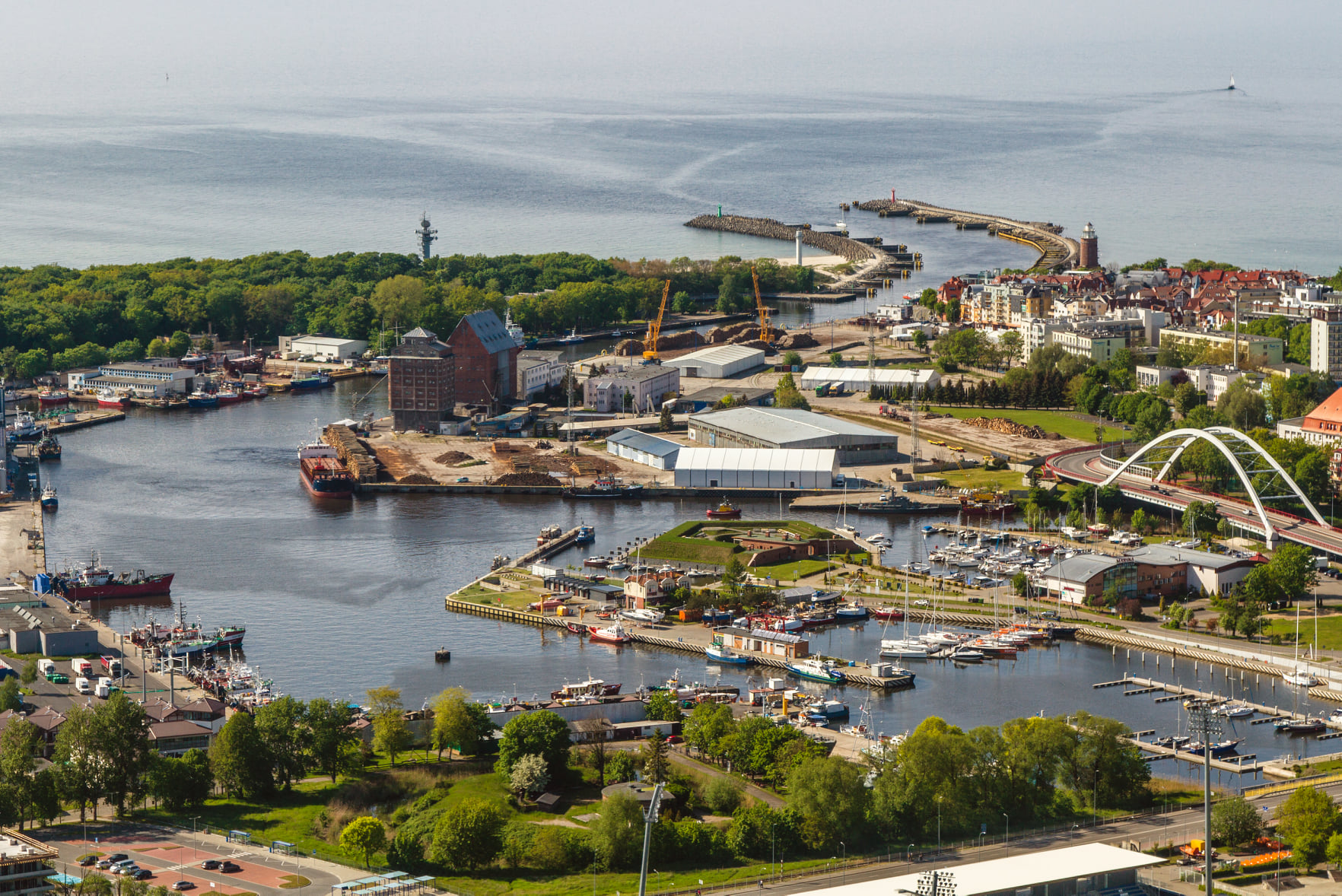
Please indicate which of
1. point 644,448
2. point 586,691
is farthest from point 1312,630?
point 644,448

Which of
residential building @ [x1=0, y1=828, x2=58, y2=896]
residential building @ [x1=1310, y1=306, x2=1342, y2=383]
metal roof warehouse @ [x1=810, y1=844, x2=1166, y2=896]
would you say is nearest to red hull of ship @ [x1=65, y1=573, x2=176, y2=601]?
residential building @ [x1=0, y1=828, x2=58, y2=896]

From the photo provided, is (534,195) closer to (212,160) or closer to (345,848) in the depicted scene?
(212,160)

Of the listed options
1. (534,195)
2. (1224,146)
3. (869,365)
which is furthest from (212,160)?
(869,365)

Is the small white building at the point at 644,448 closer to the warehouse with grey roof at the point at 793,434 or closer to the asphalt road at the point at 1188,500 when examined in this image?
the warehouse with grey roof at the point at 793,434

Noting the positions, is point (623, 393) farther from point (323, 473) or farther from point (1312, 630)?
point (1312, 630)

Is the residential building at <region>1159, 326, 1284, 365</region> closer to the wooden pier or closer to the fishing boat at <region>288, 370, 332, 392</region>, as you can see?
the fishing boat at <region>288, 370, 332, 392</region>

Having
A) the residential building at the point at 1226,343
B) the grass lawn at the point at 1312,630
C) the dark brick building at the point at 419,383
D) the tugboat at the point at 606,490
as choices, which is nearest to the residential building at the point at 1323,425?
the residential building at the point at 1226,343
